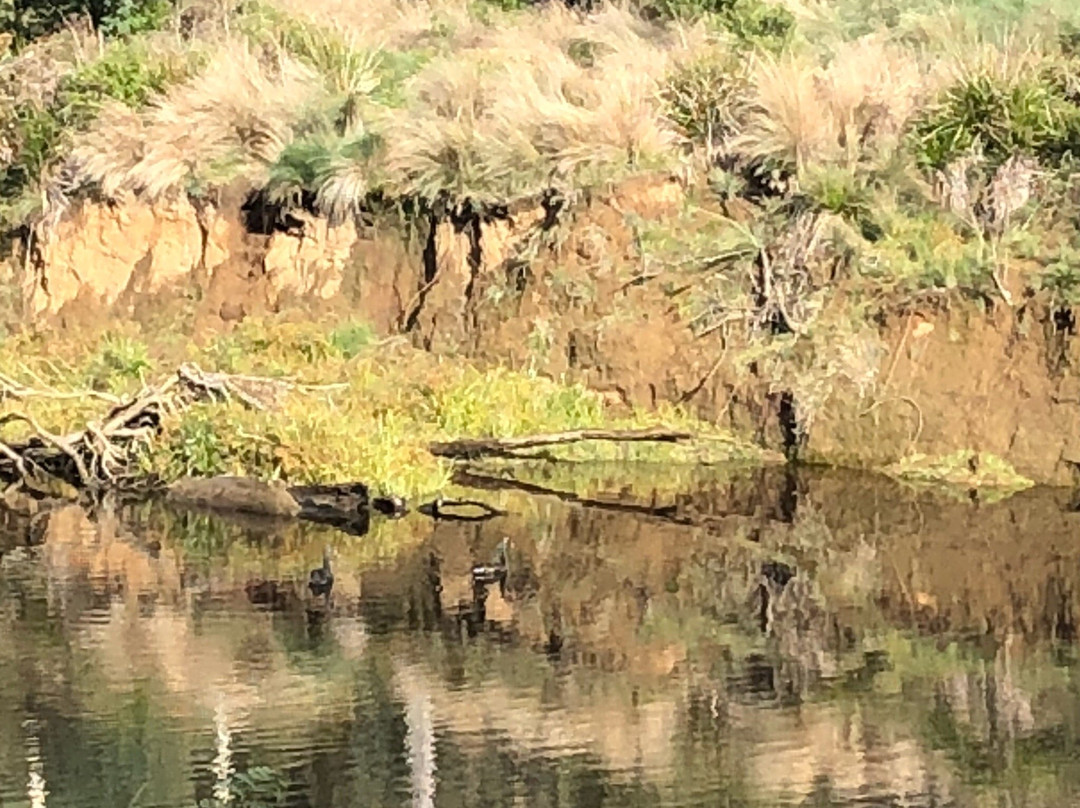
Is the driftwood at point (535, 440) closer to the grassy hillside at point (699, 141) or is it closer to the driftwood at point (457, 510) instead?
the grassy hillside at point (699, 141)

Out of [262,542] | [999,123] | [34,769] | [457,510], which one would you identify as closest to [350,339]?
[457,510]

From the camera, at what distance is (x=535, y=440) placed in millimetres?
16688

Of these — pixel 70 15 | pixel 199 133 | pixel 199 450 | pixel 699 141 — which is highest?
pixel 70 15

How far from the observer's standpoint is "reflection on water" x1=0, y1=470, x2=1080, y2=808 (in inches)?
353

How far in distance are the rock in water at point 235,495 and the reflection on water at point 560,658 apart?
0.45 meters

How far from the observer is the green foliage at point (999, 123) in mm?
18484

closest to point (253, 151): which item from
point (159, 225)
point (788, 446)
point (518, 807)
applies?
point (159, 225)

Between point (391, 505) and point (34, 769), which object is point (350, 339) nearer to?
point (391, 505)

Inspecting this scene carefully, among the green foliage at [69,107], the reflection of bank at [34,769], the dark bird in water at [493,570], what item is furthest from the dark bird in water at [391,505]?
Result: the green foliage at [69,107]

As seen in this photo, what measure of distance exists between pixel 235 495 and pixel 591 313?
445 centimetres

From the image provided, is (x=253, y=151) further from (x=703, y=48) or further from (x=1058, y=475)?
(x=1058, y=475)

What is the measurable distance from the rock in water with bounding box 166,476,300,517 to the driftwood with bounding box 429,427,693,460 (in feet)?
5.70

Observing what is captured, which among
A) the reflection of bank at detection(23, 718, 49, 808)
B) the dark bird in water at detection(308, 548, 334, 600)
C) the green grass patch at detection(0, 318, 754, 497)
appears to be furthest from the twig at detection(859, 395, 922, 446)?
the reflection of bank at detection(23, 718, 49, 808)

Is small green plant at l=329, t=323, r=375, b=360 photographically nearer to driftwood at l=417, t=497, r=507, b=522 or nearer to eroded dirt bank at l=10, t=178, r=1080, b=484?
eroded dirt bank at l=10, t=178, r=1080, b=484
